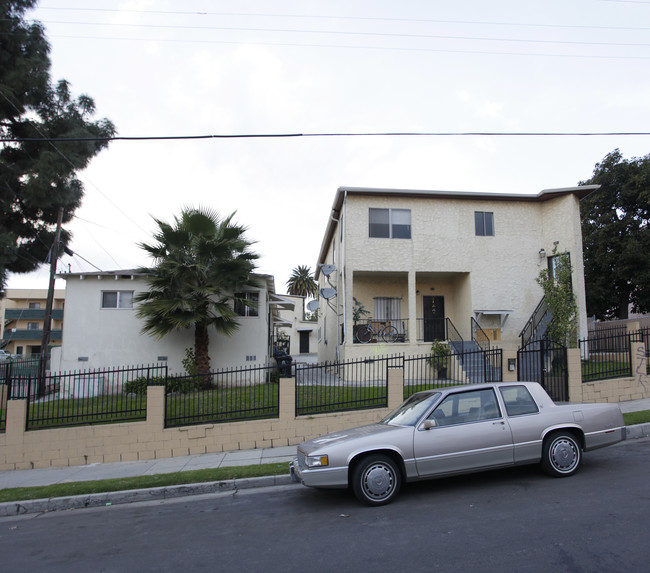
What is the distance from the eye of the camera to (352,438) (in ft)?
20.1

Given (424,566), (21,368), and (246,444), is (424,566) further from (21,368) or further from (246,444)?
(21,368)

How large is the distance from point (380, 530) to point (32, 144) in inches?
970

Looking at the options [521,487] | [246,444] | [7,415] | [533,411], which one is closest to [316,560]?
[521,487]

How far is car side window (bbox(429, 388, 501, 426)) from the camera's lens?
637 centimetres

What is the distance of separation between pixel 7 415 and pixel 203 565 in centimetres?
721

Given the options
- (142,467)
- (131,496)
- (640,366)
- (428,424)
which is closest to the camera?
(428,424)

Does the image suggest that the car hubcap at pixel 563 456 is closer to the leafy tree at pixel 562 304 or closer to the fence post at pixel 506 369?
the fence post at pixel 506 369

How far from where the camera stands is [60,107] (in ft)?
75.3

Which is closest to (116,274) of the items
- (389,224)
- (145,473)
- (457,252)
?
(389,224)

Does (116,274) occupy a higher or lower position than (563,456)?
higher

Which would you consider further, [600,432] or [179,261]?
[179,261]

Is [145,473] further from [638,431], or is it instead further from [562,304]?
[562,304]

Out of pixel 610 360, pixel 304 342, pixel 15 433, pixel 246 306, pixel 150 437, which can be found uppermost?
pixel 246 306

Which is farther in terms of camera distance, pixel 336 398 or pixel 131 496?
pixel 336 398
